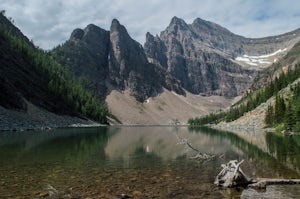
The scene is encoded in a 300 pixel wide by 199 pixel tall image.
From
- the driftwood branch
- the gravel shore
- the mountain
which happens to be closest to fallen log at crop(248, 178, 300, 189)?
the driftwood branch

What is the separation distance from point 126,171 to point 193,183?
26.7ft

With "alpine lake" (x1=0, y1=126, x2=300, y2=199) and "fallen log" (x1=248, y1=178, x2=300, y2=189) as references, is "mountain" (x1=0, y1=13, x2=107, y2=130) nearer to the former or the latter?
"alpine lake" (x1=0, y1=126, x2=300, y2=199)

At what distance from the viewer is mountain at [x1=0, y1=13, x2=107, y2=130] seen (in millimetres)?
110688

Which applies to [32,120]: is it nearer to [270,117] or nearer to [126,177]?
[270,117]

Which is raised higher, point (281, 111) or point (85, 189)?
point (281, 111)

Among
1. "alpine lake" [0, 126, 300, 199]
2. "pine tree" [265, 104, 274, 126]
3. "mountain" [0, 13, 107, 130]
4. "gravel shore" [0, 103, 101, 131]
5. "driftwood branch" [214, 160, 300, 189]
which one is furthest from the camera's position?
"pine tree" [265, 104, 274, 126]

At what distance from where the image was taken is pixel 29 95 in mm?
146750

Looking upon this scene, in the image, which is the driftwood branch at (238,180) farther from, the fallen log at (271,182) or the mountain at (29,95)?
the mountain at (29,95)

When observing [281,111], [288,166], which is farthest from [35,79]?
[288,166]

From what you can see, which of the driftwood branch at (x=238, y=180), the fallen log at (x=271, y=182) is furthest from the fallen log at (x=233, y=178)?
the fallen log at (x=271, y=182)

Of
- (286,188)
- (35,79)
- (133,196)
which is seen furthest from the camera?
(35,79)

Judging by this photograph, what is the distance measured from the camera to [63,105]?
172625mm

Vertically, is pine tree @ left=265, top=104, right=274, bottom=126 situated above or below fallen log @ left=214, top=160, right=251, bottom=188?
above

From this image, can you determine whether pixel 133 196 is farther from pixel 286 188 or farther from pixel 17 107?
pixel 17 107
